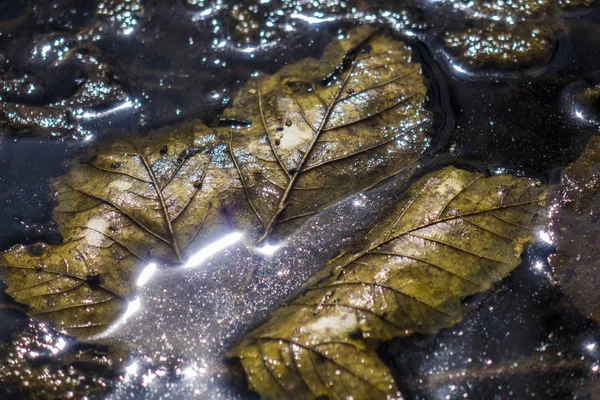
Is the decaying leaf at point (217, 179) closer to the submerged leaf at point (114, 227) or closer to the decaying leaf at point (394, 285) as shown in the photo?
the submerged leaf at point (114, 227)

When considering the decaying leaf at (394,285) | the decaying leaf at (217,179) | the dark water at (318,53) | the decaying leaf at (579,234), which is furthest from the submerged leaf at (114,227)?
the decaying leaf at (579,234)

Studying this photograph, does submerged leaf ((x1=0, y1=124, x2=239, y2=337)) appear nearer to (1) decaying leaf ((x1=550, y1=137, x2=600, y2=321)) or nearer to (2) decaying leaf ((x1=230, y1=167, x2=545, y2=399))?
(2) decaying leaf ((x1=230, y1=167, x2=545, y2=399))

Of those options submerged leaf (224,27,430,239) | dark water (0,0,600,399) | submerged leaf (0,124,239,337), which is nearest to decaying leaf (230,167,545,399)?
dark water (0,0,600,399)

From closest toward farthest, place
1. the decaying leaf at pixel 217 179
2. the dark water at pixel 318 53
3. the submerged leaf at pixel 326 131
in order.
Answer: the dark water at pixel 318 53 → the decaying leaf at pixel 217 179 → the submerged leaf at pixel 326 131

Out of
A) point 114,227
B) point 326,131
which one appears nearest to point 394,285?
point 326,131

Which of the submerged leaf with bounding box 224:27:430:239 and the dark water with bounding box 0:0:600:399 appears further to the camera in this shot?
the submerged leaf with bounding box 224:27:430:239

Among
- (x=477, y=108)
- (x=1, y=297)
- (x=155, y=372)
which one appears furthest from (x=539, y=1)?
(x=1, y=297)
